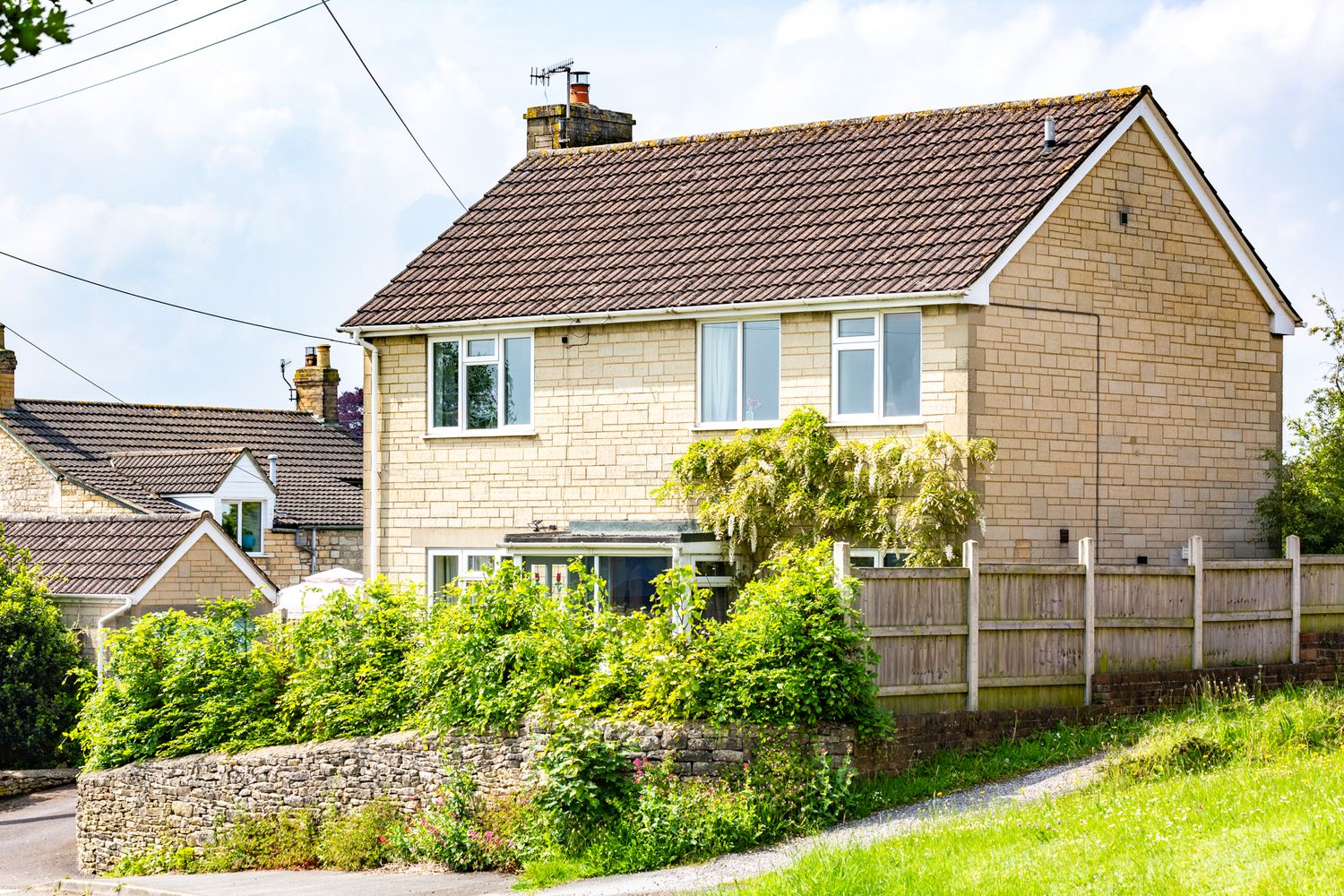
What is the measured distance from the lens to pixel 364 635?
21469 mm

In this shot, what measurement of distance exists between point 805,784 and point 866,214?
10.8m

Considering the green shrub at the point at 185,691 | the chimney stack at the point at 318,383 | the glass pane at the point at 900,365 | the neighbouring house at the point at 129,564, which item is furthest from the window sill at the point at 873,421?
the chimney stack at the point at 318,383

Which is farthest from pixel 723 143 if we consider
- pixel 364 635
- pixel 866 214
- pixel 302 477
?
pixel 302 477

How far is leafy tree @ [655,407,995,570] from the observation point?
21.9 m

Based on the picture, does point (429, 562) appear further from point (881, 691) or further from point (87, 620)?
point (881, 691)

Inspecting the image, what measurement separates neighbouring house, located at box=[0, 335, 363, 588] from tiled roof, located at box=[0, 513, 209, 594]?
12.2ft

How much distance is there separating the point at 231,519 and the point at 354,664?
2035 cm

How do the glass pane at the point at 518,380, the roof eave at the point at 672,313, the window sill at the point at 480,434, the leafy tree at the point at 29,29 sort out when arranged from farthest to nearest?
1. the glass pane at the point at 518,380
2. the window sill at the point at 480,434
3. the roof eave at the point at 672,313
4. the leafy tree at the point at 29,29

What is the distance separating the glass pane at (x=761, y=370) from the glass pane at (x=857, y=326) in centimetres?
101

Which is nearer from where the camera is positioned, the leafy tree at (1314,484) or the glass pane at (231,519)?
the leafy tree at (1314,484)

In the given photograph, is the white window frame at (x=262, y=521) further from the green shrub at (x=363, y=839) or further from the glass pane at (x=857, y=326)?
the green shrub at (x=363, y=839)

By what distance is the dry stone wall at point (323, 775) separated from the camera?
54.6 feet

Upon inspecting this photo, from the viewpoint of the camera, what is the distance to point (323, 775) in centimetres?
2005

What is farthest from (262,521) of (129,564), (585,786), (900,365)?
(585,786)
